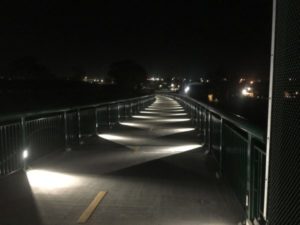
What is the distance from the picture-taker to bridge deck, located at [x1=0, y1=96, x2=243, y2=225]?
225 inches

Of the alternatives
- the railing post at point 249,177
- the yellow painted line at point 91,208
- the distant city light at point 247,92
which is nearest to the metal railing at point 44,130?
the yellow painted line at point 91,208

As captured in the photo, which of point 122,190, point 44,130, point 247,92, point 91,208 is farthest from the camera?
point 247,92

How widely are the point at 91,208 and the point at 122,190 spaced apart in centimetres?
115

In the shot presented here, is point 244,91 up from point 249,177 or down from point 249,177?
down

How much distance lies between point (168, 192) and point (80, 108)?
265 inches

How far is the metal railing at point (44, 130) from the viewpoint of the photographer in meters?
8.34

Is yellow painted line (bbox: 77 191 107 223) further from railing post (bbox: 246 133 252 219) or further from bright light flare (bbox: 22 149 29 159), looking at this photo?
bright light flare (bbox: 22 149 29 159)

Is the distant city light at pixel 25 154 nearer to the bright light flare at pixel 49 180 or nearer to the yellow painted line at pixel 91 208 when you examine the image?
the bright light flare at pixel 49 180

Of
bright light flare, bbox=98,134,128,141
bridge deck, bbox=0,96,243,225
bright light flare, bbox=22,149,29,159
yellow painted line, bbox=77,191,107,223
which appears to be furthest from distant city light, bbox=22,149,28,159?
bright light flare, bbox=98,134,128,141

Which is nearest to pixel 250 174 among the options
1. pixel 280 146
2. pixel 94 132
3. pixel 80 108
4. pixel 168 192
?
pixel 280 146

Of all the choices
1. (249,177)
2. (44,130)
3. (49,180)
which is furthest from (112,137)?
(249,177)

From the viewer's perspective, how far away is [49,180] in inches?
309

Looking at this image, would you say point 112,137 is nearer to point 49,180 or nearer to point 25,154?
point 25,154

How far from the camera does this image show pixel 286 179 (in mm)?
3746
